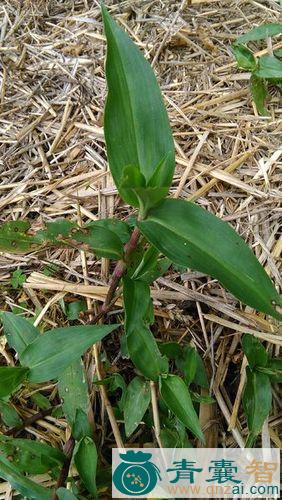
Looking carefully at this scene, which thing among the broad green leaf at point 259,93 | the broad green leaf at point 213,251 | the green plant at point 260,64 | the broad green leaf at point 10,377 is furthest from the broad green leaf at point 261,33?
the broad green leaf at point 10,377

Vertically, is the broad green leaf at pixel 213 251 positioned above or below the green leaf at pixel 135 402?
above

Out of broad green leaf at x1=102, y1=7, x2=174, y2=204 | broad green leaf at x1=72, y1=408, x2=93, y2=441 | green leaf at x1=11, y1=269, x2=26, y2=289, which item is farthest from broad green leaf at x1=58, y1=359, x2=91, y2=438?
broad green leaf at x1=102, y1=7, x2=174, y2=204

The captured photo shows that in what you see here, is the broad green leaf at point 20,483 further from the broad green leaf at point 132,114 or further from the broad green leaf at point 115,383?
the broad green leaf at point 132,114

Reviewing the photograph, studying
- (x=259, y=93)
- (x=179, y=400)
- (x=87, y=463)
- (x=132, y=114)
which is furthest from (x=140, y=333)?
(x=259, y=93)

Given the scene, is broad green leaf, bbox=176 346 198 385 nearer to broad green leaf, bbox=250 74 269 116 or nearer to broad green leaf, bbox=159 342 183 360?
broad green leaf, bbox=159 342 183 360

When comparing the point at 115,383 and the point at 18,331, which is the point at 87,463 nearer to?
the point at 115,383
